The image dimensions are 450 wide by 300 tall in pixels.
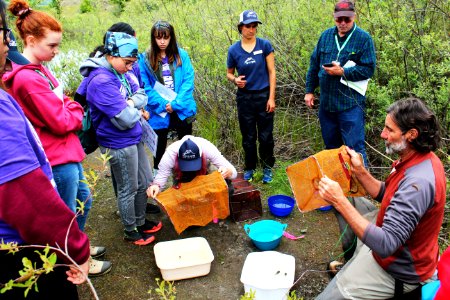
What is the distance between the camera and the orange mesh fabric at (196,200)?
11.2ft

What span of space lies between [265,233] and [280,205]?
1.82 ft

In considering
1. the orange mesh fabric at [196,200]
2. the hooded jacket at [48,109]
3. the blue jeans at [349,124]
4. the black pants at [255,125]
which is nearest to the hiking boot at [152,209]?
the orange mesh fabric at [196,200]

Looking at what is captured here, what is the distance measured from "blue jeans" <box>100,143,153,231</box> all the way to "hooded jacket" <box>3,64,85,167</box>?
46 cm

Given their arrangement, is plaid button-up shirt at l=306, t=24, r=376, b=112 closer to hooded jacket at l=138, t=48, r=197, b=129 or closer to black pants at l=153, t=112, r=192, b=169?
hooded jacket at l=138, t=48, r=197, b=129

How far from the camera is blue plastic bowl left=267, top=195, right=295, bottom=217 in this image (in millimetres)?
3926

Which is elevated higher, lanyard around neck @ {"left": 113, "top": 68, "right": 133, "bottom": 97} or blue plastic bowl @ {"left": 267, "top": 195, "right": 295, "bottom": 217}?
lanyard around neck @ {"left": 113, "top": 68, "right": 133, "bottom": 97}

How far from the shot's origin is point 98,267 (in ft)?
10.6

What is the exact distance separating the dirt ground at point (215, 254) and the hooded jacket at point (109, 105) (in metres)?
0.38

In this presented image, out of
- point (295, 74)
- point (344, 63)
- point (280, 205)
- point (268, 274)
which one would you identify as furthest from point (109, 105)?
point (295, 74)

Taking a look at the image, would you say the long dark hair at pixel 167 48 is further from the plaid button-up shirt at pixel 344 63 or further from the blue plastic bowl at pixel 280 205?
the blue plastic bowl at pixel 280 205

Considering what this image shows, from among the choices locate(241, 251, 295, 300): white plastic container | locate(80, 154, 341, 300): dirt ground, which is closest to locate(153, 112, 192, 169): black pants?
locate(80, 154, 341, 300): dirt ground

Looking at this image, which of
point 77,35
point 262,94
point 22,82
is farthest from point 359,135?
point 77,35

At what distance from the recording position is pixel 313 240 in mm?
3621

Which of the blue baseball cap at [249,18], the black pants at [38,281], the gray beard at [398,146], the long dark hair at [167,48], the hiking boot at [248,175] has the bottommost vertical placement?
the hiking boot at [248,175]
